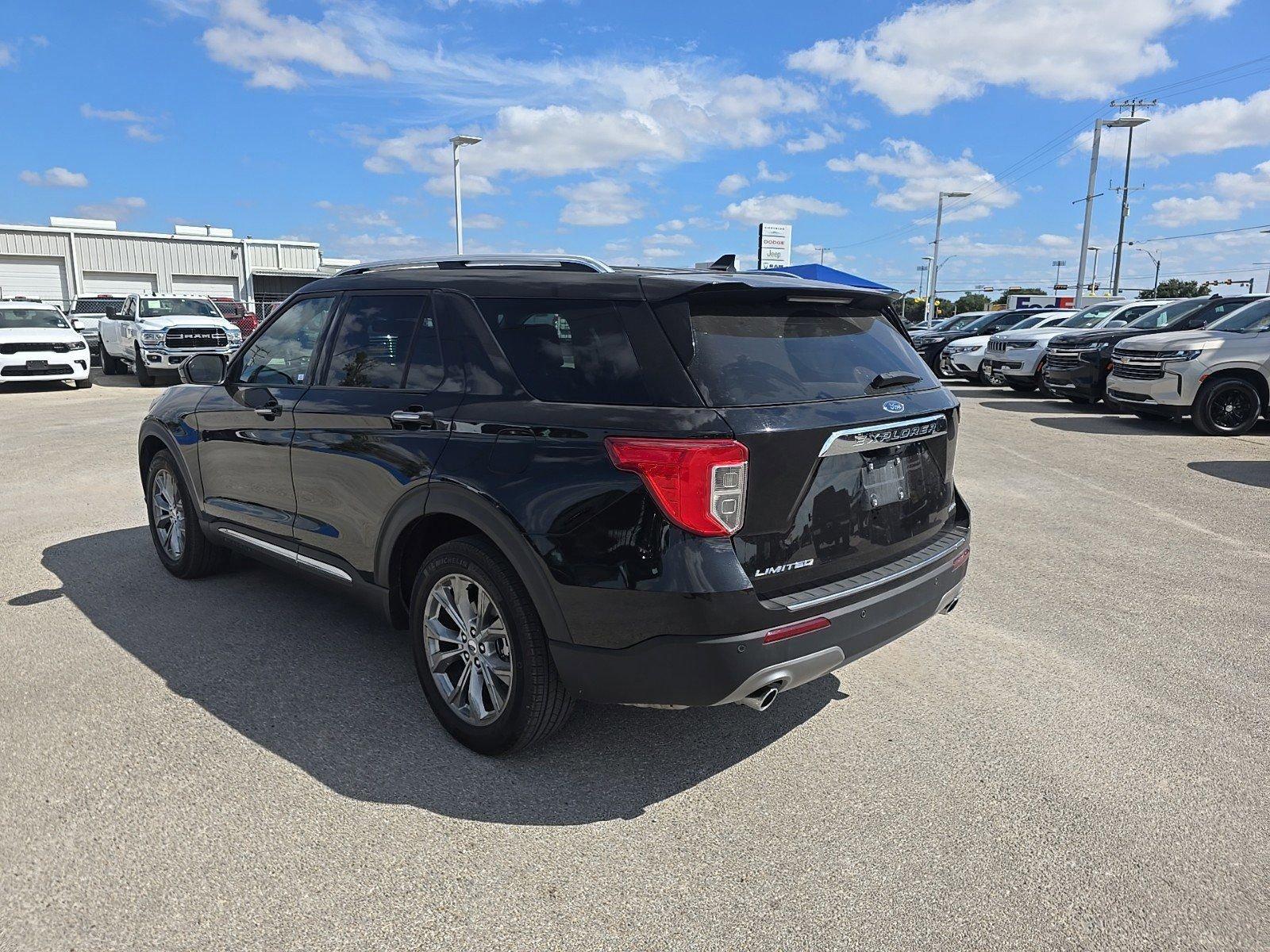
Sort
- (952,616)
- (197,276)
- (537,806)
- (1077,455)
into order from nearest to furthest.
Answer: (537,806) → (952,616) → (1077,455) → (197,276)

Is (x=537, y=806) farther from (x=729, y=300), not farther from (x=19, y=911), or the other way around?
(x=729, y=300)

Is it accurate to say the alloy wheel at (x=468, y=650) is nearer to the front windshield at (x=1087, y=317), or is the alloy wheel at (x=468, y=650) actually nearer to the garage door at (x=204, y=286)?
the front windshield at (x=1087, y=317)

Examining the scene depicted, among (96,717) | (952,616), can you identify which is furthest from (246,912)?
(952,616)

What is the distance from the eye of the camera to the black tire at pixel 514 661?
3088 millimetres

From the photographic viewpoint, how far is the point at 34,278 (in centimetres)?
4703

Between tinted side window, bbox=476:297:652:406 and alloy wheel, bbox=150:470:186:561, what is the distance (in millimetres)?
3108

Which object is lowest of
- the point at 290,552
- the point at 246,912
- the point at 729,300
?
the point at 246,912

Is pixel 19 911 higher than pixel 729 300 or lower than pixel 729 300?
lower

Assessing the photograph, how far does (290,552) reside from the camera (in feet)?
14.2

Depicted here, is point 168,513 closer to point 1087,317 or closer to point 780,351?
point 780,351

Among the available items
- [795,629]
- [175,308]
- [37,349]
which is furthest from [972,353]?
[37,349]

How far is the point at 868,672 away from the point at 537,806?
1834 millimetres

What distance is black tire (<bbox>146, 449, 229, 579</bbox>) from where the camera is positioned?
5.28 meters

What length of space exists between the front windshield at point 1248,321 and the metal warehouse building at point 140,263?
140ft
